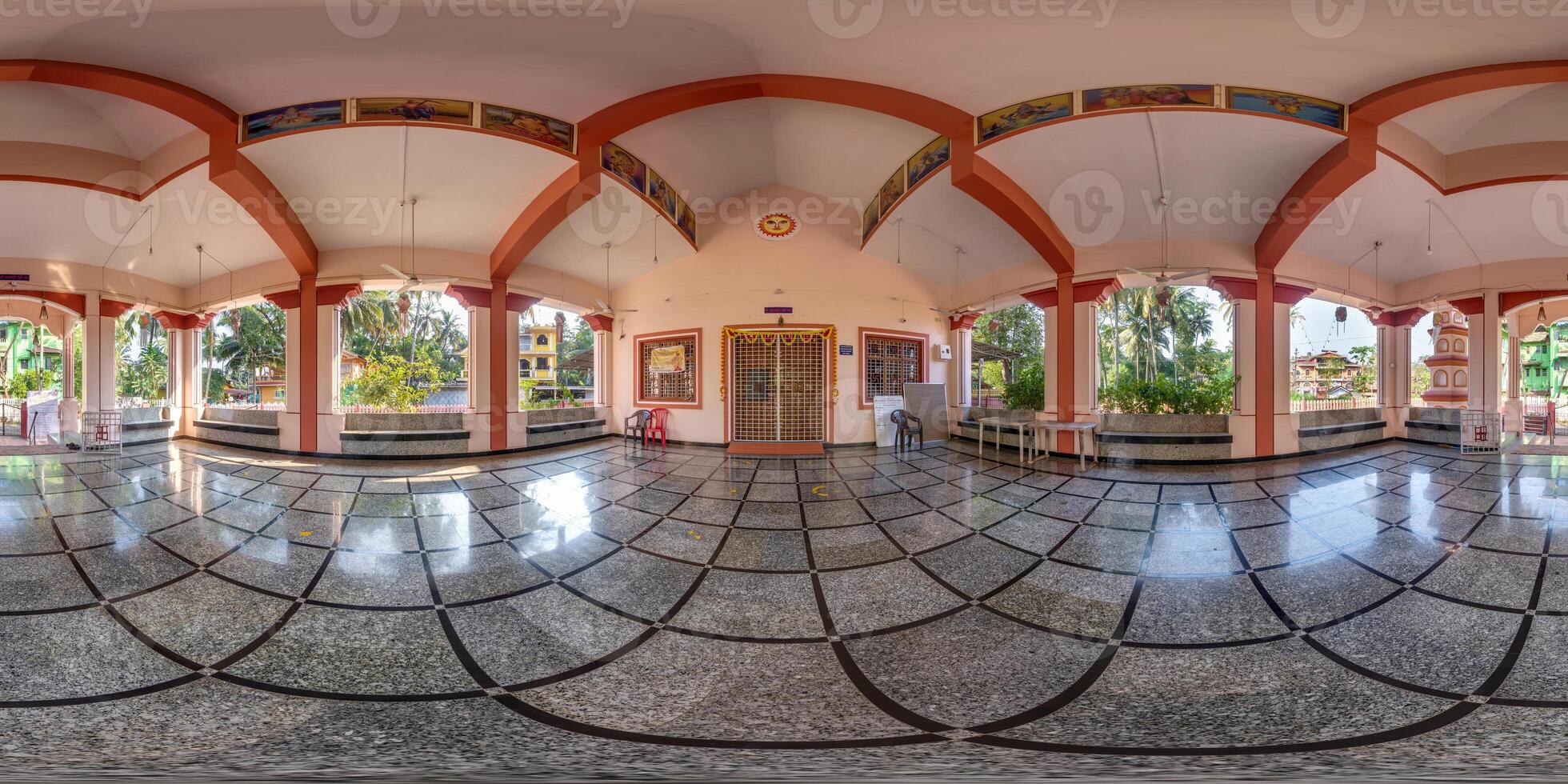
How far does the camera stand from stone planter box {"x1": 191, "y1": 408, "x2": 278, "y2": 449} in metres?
8.74

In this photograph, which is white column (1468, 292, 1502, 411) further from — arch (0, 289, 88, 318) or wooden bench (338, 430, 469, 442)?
arch (0, 289, 88, 318)

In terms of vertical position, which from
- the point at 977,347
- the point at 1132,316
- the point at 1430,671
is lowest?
the point at 1430,671

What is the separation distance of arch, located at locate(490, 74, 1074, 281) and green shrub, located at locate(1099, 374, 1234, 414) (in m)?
2.01

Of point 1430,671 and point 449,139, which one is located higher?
point 449,139

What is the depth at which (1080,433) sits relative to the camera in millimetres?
7285

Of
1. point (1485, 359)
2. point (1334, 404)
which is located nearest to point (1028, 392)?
point (1334, 404)

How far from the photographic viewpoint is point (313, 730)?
164cm

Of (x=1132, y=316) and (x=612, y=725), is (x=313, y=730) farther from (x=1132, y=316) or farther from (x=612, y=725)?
(x=1132, y=316)

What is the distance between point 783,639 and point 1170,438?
24.8 ft

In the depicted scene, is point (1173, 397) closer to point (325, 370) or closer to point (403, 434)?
point (403, 434)

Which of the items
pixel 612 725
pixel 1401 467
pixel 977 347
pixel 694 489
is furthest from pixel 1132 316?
pixel 612 725

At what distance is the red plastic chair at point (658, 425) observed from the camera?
9.69m

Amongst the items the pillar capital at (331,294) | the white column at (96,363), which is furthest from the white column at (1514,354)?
the white column at (96,363)

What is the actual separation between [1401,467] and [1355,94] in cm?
469
